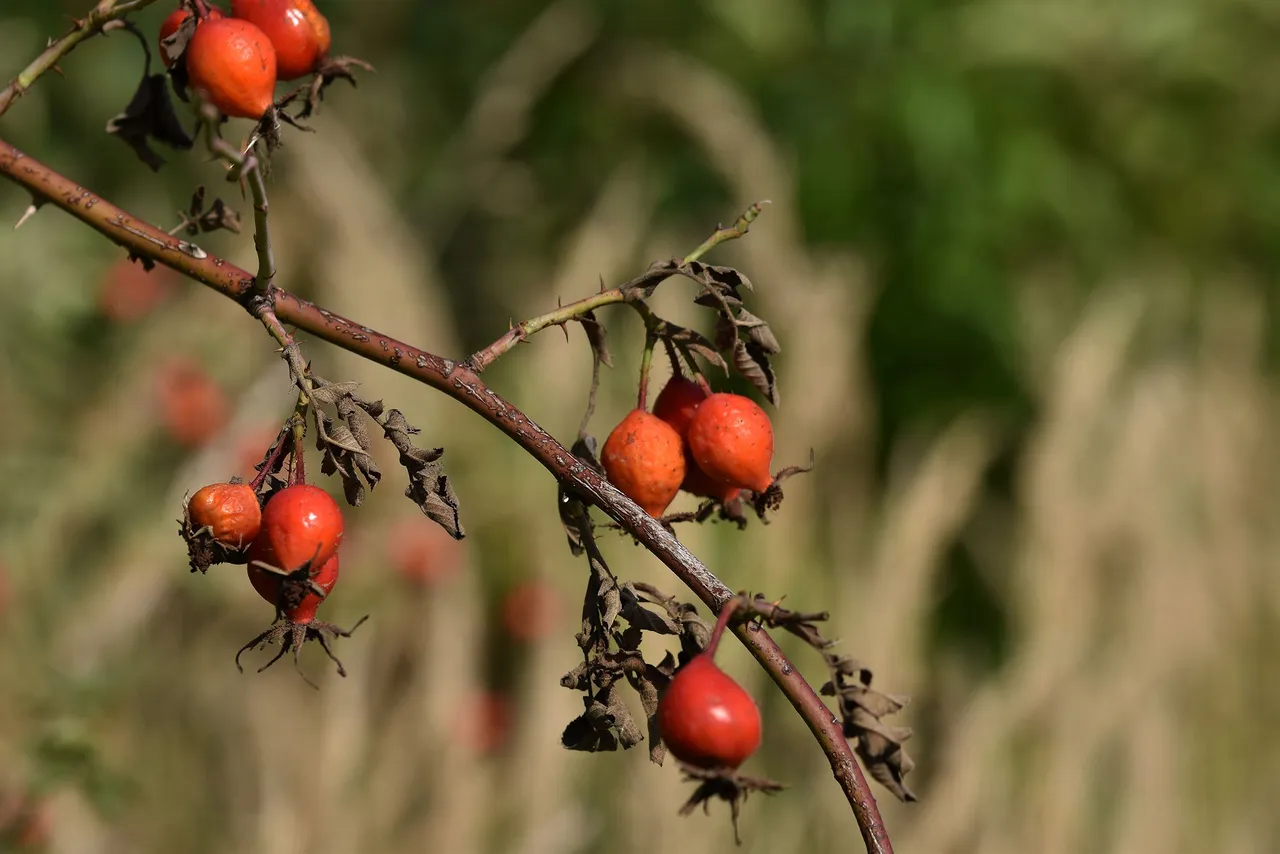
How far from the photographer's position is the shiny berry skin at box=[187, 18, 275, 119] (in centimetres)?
75

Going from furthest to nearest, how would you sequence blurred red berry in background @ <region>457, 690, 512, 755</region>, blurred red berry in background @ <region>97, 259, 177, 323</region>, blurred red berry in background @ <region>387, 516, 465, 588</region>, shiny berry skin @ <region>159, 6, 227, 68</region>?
1. blurred red berry in background @ <region>97, 259, 177, 323</region>
2. blurred red berry in background @ <region>387, 516, 465, 588</region>
3. blurred red berry in background @ <region>457, 690, 512, 755</region>
4. shiny berry skin @ <region>159, 6, 227, 68</region>

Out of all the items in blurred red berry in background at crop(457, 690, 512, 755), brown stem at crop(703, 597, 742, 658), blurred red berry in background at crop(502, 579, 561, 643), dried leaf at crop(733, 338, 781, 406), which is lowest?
brown stem at crop(703, 597, 742, 658)

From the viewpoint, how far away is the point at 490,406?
2.37 feet

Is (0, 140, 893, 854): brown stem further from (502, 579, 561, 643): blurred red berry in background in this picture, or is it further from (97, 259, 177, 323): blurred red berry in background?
(97, 259, 177, 323): blurred red berry in background

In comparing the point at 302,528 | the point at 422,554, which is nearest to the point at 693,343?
the point at 302,528

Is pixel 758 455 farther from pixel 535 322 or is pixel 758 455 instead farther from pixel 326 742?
pixel 326 742

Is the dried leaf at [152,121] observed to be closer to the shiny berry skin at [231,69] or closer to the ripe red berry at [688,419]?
the shiny berry skin at [231,69]

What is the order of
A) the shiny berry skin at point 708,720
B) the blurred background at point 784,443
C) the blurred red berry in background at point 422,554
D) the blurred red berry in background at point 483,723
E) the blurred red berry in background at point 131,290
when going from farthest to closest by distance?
1. the blurred red berry in background at point 131,290
2. the blurred red berry in background at point 422,554
3. the blurred red berry in background at point 483,723
4. the blurred background at point 784,443
5. the shiny berry skin at point 708,720

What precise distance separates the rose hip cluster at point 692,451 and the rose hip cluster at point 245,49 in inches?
11.8

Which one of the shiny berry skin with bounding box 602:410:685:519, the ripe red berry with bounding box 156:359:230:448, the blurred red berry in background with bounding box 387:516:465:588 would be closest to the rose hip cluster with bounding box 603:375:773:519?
the shiny berry skin with bounding box 602:410:685:519

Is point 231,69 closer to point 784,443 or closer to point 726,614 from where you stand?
point 726,614

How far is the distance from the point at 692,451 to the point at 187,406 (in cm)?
294

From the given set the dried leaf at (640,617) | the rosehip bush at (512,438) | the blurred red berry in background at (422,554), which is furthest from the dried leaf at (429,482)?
the blurred red berry in background at (422,554)

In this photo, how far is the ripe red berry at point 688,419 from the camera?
89cm
